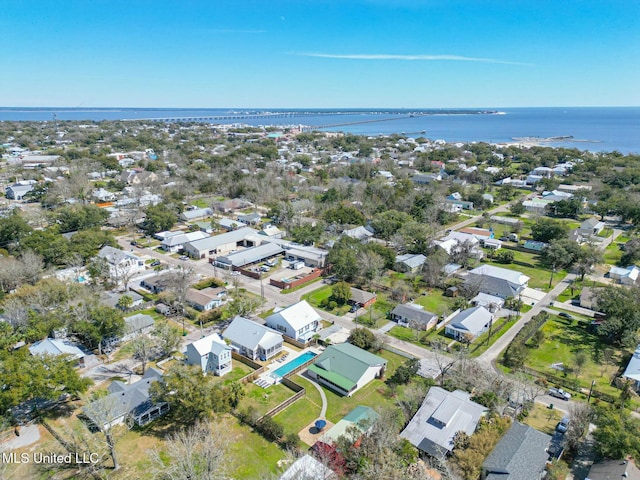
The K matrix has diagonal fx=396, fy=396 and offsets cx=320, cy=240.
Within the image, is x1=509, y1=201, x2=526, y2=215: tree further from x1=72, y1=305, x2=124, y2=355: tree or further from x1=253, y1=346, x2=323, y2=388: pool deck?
x1=72, y1=305, x2=124, y2=355: tree

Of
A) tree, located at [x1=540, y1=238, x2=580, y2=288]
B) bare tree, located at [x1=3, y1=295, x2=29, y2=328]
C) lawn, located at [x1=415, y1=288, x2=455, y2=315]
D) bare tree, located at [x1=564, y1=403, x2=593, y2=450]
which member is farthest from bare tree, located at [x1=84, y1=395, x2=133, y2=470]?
tree, located at [x1=540, y1=238, x2=580, y2=288]

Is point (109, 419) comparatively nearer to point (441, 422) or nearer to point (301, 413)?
point (301, 413)

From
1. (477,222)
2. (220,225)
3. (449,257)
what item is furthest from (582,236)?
(220,225)

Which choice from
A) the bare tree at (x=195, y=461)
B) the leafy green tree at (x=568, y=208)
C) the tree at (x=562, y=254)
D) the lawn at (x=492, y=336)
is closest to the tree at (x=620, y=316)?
the lawn at (x=492, y=336)

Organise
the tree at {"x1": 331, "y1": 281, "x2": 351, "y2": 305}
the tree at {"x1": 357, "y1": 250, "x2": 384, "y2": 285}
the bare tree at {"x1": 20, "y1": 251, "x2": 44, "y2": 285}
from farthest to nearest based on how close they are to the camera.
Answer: the tree at {"x1": 357, "y1": 250, "x2": 384, "y2": 285} → the bare tree at {"x1": 20, "y1": 251, "x2": 44, "y2": 285} → the tree at {"x1": 331, "y1": 281, "x2": 351, "y2": 305}

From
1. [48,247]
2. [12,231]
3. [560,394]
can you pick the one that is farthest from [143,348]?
[12,231]

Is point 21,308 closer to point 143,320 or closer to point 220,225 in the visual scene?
point 143,320
